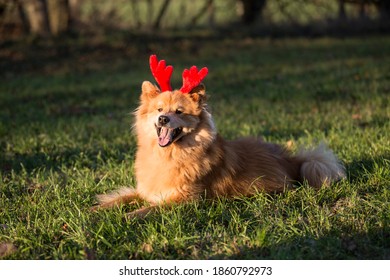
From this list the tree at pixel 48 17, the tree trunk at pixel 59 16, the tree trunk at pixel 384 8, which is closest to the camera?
the tree at pixel 48 17

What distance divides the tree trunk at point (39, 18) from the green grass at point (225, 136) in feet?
8.78

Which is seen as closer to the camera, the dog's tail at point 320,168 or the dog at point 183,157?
the dog at point 183,157

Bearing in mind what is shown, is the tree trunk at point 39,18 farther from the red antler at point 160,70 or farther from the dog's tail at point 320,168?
the dog's tail at point 320,168


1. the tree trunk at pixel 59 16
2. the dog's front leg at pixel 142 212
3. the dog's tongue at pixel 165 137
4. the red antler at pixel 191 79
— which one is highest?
the red antler at pixel 191 79

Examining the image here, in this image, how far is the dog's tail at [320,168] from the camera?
5105 mm

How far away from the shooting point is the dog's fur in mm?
4605

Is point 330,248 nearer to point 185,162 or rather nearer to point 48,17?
point 185,162

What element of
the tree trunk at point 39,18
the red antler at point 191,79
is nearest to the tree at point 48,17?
the tree trunk at point 39,18

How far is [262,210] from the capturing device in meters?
4.48

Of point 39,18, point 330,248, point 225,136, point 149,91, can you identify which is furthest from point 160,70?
point 39,18

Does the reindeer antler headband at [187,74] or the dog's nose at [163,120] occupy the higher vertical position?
the reindeer antler headband at [187,74]
